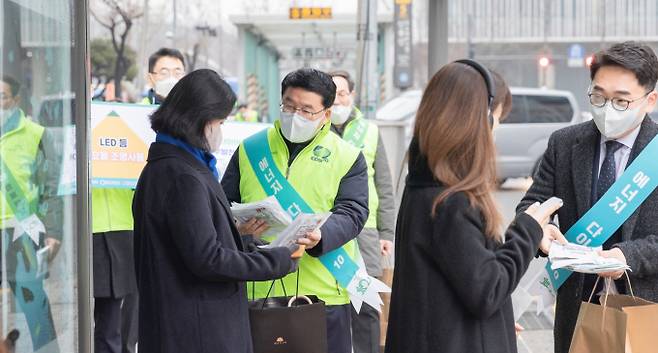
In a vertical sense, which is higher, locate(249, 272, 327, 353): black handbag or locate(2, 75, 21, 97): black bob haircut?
locate(2, 75, 21, 97): black bob haircut

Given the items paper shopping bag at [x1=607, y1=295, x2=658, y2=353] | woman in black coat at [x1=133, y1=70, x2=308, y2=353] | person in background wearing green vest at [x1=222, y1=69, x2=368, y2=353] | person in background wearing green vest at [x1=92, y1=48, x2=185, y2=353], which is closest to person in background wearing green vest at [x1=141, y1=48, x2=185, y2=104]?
person in background wearing green vest at [x1=92, y1=48, x2=185, y2=353]

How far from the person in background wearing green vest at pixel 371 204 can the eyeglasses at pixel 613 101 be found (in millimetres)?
2267

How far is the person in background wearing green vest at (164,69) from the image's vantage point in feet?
20.7

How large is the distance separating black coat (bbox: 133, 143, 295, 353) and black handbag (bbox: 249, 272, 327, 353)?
277mm

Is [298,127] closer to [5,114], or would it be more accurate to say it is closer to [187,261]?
[187,261]

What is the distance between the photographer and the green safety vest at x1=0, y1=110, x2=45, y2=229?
3.59m

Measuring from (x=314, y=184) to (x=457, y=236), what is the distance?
1.47m

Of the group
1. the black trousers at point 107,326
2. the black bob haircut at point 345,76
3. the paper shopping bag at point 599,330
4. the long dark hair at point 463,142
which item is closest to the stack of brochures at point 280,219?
the long dark hair at point 463,142

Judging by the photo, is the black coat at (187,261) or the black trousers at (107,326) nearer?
the black coat at (187,261)

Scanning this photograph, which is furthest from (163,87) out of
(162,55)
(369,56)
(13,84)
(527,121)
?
(527,121)

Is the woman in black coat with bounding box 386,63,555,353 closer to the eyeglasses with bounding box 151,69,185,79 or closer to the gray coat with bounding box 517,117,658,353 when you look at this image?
the gray coat with bounding box 517,117,658,353

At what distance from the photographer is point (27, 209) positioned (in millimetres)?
3818

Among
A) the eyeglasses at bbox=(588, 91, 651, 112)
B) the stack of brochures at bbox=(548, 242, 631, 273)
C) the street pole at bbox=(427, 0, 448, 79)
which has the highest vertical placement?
the street pole at bbox=(427, 0, 448, 79)

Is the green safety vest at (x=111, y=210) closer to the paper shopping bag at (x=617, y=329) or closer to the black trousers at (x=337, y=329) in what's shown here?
the black trousers at (x=337, y=329)
